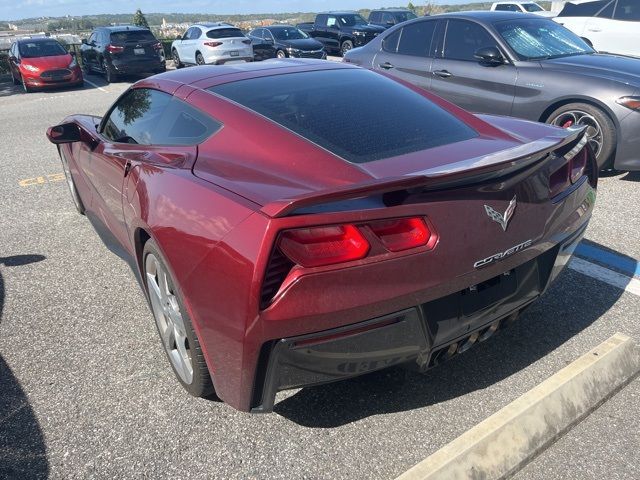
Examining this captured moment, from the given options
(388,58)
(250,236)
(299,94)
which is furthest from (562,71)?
(250,236)

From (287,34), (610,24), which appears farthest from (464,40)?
(287,34)

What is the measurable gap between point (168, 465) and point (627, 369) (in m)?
2.06

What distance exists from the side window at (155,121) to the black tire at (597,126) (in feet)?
13.3

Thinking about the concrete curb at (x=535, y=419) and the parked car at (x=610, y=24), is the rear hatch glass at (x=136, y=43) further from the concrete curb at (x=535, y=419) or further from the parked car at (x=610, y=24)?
the concrete curb at (x=535, y=419)

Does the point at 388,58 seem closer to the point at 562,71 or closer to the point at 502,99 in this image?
the point at 502,99

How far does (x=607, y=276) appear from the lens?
3.64 m

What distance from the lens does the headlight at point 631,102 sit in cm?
523

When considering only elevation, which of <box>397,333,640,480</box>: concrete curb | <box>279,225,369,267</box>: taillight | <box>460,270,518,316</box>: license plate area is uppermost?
<box>279,225,369,267</box>: taillight

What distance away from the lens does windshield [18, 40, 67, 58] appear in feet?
52.4

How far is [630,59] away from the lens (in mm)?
6113

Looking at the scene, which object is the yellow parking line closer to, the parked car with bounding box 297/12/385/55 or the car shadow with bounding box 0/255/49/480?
the car shadow with bounding box 0/255/49/480

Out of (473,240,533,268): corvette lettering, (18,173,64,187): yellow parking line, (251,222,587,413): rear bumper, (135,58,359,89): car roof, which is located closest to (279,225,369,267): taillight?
(251,222,587,413): rear bumper

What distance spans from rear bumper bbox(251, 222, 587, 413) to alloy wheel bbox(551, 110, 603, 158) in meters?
3.66

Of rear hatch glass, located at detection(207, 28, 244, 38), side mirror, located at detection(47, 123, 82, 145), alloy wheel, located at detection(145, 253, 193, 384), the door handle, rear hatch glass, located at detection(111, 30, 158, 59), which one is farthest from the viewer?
rear hatch glass, located at detection(207, 28, 244, 38)
